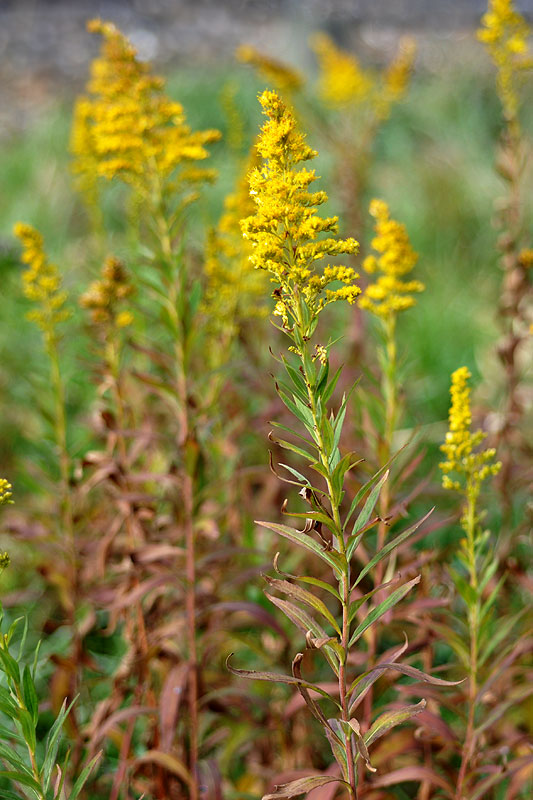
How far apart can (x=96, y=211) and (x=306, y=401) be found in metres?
2.22

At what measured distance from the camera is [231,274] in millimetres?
2344

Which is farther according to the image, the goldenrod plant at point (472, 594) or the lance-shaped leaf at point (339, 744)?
the goldenrod plant at point (472, 594)

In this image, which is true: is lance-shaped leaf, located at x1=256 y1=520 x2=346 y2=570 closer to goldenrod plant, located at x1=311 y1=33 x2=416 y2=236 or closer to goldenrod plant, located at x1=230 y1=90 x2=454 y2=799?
goldenrod plant, located at x1=230 y1=90 x2=454 y2=799

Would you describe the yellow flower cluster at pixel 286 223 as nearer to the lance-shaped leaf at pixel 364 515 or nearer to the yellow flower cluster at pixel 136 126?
the lance-shaped leaf at pixel 364 515

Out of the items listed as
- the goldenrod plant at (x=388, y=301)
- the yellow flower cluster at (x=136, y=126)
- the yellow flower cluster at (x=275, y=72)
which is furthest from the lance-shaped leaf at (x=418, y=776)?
the yellow flower cluster at (x=275, y=72)

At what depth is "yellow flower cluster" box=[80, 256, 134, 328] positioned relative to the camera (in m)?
1.94

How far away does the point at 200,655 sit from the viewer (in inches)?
81.4

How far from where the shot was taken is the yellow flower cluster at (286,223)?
3.51ft

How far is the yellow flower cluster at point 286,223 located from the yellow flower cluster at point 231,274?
1127mm

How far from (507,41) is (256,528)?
65.7 inches

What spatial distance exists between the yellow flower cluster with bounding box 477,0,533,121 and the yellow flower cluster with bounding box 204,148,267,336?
0.86 metres

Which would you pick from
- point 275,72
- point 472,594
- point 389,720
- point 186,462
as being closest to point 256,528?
point 186,462

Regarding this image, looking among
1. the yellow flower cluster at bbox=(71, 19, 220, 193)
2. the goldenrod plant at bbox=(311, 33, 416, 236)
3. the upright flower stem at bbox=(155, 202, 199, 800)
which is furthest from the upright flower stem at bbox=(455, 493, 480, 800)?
the goldenrod plant at bbox=(311, 33, 416, 236)

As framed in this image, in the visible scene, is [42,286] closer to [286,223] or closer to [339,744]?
[286,223]
